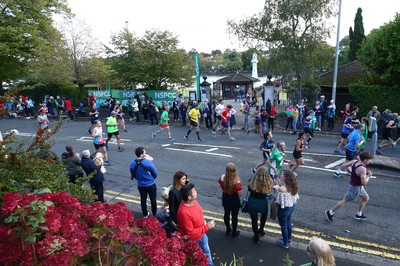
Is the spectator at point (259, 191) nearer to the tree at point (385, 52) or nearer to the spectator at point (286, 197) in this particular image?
the spectator at point (286, 197)

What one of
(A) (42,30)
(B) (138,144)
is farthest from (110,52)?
(B) (138,144)

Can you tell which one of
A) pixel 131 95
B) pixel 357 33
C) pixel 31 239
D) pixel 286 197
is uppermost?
pixel 357 33

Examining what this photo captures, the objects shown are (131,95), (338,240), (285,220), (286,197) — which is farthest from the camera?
(131,95)

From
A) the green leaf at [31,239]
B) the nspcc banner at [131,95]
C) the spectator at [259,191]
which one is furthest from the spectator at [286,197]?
the nspcc banner at [131,95]

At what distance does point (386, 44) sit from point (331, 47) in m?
4.13

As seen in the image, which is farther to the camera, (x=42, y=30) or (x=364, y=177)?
(x=42, y=30)

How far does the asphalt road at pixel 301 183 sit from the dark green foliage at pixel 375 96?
4.51 metres

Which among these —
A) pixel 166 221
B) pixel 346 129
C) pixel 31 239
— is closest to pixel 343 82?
pixel 346 129

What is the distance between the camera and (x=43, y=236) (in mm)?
2533

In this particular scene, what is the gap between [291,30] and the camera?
18.7 meters

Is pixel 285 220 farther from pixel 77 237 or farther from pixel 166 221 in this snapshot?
pixel 77 237

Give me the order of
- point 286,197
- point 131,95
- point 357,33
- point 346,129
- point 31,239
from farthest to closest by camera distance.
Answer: point 357,33 → point 131,95 → point 346,129 → point 286,197 → point 31,239

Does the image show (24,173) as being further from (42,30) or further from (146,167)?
(42,30)

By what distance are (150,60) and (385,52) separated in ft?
50.2
